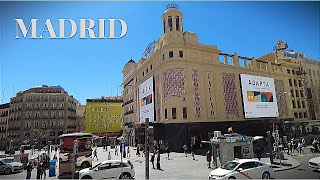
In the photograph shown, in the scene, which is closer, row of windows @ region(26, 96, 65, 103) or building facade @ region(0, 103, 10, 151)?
row of windows @ region(26, 96, 65, 103)

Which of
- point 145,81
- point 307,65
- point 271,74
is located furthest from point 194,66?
point 307,65

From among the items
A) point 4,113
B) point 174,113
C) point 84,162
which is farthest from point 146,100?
point 4,113

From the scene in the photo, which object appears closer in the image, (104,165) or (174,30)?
(104,165)

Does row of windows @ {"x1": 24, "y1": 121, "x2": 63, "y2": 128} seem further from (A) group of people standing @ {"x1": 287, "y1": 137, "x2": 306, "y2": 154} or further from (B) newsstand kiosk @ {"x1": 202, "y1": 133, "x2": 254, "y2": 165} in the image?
(B) newsstand kiosk @ {"x1": 202, "y1": 133, "x2": 254, "y2": 165}

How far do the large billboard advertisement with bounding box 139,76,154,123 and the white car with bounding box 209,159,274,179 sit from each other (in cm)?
2709

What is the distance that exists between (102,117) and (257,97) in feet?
176

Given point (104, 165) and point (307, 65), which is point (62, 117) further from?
point (307, 65)

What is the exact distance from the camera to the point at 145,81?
1809 inches

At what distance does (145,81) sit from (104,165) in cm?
Answer: 2982

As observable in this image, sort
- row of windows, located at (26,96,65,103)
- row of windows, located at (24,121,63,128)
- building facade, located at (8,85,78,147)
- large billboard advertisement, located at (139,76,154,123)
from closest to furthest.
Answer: large billboard advertisement, located at (139,76,154,123), building facade, located at (8,85,78,147), row of windows, located at (24,121,63,128), row of windows, located at (26,96,65,103)

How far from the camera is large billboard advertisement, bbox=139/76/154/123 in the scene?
139ft

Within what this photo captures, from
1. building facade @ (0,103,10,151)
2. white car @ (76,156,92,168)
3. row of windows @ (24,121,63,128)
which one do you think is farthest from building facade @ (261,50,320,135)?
building facade @ (0,103,10,151)

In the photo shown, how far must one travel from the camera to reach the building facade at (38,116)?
231 feet

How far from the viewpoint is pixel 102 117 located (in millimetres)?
82438
